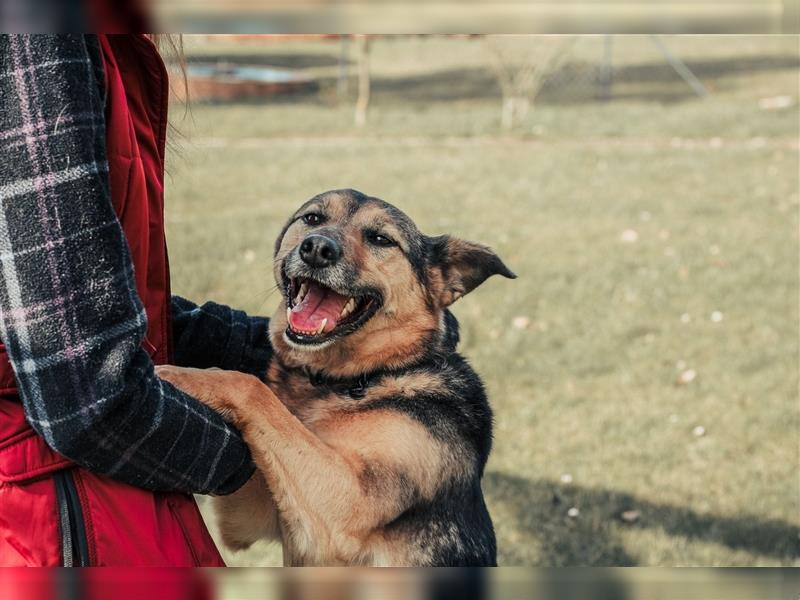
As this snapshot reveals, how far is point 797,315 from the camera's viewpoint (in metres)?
7.61

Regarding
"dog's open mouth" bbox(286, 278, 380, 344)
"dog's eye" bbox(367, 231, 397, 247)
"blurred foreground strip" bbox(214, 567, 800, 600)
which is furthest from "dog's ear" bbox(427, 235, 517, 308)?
"blurred foreground strip" bbox(214, 567, 800, 600)

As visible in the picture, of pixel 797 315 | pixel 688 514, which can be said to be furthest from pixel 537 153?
pixel 688 514

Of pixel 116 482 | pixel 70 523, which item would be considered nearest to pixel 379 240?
pixel 116 482

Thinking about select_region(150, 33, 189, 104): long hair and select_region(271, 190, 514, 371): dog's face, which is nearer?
select_region(150, 33, 189, 104): long hair

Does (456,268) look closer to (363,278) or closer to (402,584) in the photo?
(363,278)

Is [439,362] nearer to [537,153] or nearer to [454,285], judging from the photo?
[454,285]

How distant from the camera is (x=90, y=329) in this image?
1.52 metres

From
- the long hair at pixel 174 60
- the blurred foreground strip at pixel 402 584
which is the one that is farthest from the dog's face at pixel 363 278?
the blurred foreground strip at pixel 402 584

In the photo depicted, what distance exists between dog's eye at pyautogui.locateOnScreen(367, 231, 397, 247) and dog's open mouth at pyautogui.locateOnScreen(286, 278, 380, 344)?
24 cm

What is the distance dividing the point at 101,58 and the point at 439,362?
60.5 inches

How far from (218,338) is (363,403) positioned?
1.47 ft

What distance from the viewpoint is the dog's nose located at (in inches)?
106

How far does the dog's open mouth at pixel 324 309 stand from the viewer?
270cm

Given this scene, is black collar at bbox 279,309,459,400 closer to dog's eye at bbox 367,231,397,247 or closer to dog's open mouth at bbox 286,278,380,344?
dog's open mouth at bbox 286,278,380,344
